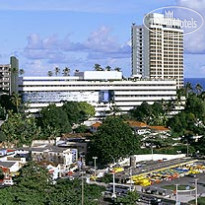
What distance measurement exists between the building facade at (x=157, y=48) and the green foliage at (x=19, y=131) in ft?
183

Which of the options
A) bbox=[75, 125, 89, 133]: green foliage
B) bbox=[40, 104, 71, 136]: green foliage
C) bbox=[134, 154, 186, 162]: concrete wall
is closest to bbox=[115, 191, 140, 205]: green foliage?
bbox=[134, 154, 186, 162]: concrete wall

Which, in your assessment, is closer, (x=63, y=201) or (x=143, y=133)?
(x=63, y=201)

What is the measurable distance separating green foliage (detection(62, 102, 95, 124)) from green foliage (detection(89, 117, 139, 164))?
71.6 feet

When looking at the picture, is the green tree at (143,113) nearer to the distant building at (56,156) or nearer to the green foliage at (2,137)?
the green foliage at (2,137)

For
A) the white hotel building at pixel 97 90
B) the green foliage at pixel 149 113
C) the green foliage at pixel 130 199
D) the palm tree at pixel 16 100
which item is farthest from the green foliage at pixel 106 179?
the white hotel building at pixel 97 90

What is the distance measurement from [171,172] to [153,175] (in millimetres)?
2502

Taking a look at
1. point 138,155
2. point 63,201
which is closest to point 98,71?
point 138,155

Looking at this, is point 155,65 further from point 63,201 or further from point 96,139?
point 63,201

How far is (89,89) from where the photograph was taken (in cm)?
8406

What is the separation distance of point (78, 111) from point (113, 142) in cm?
2594

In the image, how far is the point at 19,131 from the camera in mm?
62500

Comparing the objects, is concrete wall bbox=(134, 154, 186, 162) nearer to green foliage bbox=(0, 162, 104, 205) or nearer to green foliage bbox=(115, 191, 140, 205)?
green foliage bbox=(0, 162, 104, 205)

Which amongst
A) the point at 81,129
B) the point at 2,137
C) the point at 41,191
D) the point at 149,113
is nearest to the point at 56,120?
the point at 81,129

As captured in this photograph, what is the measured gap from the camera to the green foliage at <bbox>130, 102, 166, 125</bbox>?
78706 mm
